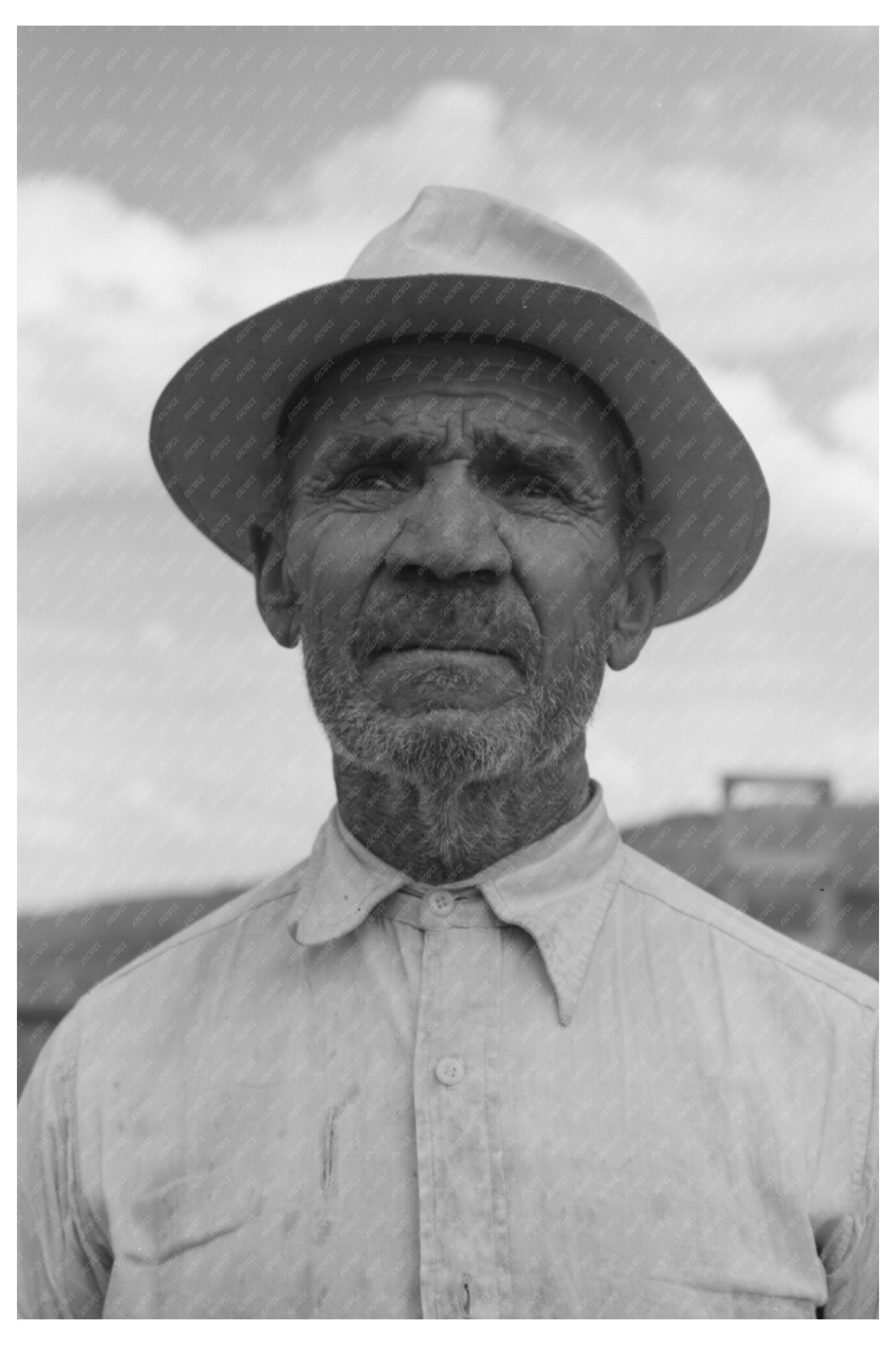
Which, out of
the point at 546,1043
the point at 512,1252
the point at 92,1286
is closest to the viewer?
the point at 512,1252

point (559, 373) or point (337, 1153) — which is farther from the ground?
point (559, 373)

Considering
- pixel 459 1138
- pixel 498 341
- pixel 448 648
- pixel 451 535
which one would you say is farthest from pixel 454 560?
pixel 459 1138

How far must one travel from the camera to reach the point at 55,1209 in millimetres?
2525

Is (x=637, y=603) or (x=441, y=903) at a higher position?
(x=637, y=603)

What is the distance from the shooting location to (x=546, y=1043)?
231 centimetres

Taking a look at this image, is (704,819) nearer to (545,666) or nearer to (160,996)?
(545,666)

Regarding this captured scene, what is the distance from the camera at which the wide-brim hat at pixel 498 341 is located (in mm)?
2676

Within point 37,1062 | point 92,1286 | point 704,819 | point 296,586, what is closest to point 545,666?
point 296,586

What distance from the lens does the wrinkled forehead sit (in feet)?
8.73

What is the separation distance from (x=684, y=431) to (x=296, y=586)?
1.00m

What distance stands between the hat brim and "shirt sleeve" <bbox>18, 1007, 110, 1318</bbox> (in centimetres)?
136

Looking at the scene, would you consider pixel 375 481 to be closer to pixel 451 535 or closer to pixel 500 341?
pixel 451 535

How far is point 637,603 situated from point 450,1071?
4.15ft

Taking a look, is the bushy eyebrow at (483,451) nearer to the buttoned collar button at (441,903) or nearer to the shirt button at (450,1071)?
the buttoned collar button at (441,903)
